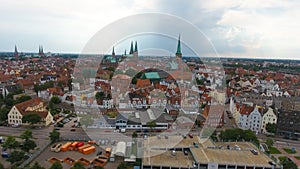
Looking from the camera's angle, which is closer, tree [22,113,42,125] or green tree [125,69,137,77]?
tree [22,113,42,125]

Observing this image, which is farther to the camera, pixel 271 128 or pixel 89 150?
pixel 271 128

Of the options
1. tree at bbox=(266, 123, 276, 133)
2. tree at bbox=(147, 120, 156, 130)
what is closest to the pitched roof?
tree at bbox=(147, 120, 156, 130)

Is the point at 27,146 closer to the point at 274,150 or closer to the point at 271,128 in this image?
the point at 274,150

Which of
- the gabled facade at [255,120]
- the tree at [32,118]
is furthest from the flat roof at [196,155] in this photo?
the tree at [32,118]

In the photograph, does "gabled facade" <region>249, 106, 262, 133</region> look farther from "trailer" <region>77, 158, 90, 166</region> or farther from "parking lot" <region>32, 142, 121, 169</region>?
Answer: "trailer" <region>77, 158, 90, 166</region>

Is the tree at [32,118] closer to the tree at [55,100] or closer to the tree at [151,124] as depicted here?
the tree at [55,100]

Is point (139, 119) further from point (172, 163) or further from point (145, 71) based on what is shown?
point (145, 71)

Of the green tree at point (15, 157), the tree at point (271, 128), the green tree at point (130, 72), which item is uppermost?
the green tree at point (130, 72)

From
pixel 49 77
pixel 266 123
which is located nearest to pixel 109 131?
pixel 266 123

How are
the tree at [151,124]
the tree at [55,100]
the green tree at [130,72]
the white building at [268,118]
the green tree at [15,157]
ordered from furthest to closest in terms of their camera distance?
1. the green tree at [130,72]
2. the tree at [55,100]
3. the white building at [268,118]
4. the tree at [151,124]
5. the green tree at [15,157]

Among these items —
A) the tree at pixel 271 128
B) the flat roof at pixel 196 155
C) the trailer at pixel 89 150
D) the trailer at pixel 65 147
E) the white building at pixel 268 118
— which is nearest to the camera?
the flat roof at pixel 196 155

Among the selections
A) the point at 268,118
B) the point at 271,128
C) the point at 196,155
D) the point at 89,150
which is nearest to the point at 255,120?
the point at 268,118
